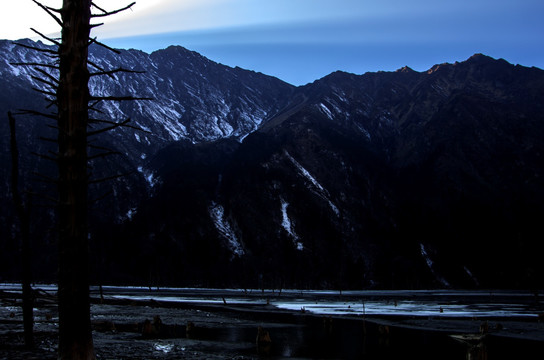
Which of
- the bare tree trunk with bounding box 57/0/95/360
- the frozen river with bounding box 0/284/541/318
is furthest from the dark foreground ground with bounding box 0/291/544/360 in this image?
the frozen river with bounding box 0/284/541/318

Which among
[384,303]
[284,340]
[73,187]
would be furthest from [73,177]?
[384,303]

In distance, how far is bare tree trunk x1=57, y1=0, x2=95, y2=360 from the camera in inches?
338

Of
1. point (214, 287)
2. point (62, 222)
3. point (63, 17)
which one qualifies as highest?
point (63, 17)

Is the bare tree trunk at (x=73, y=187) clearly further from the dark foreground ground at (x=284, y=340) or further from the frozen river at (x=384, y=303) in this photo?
the frozen river at (x=384, y=303)

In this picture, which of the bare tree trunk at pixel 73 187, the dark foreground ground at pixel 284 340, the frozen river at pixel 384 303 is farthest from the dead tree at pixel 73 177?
the frozen river at pixel 384 303

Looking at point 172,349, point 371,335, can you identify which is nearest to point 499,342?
point 371,335

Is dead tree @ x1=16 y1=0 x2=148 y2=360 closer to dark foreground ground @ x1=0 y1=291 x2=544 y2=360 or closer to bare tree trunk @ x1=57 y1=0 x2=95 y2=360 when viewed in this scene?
bare tree trunk @ x1=57 y1=0 x2=95 y2=360

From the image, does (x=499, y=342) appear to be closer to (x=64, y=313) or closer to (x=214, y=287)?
(x=64, y=313)

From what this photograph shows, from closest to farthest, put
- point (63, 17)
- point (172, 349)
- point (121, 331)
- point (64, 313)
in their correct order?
point (64, 313) → point (63, 17) → point (172, 349) → point (121, 331)

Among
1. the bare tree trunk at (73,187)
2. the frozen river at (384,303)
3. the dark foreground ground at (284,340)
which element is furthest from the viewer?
the frozen river at (384,303)

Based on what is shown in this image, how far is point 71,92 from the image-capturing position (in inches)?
357

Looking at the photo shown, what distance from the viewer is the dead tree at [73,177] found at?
8594 millimetres

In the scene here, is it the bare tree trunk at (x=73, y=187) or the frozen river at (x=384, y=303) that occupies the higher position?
the bare tree trunk at (x=73, y=187)

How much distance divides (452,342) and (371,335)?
7.32m
